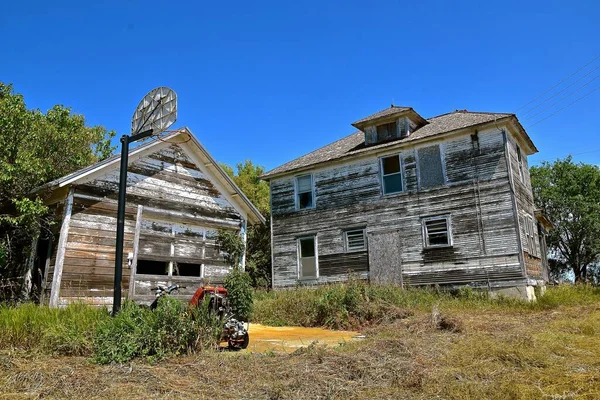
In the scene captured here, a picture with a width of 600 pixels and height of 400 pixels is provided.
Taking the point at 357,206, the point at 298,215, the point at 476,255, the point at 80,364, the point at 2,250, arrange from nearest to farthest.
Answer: the point at 80,364, the point at 2,250, the point at 476,255, the point at 357,206, the point at 298,215

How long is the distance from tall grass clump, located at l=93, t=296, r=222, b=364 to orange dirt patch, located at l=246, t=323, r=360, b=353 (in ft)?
4.18

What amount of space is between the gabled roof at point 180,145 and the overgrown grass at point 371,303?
360cm

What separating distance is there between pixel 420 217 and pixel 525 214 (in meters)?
4.34

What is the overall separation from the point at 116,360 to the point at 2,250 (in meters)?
7.24

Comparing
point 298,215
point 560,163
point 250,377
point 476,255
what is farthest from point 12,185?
point 560,163

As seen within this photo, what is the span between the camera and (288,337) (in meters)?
9.88

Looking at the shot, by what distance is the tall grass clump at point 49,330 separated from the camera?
6.36 m

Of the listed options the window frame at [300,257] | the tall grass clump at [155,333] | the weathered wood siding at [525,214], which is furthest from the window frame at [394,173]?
the tall grass clump at [155,333]

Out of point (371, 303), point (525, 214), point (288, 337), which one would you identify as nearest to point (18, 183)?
point (288, 337)

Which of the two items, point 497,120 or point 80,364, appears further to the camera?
point 497,120

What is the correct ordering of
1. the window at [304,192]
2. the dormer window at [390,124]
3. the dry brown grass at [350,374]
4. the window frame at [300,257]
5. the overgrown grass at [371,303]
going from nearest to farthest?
1. the dry brown grass at [350,374]
2. the overgrown grass at [371,303]
3. the dormer window at [390,124]
4. the window frame at [300,257]
5. the window at [304,192]

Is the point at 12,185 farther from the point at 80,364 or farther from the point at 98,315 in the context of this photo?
the point at 80,364

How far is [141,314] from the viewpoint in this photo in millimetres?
6715

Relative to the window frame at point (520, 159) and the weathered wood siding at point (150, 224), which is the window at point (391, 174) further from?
the weathered wood siding at point (150, 224)
